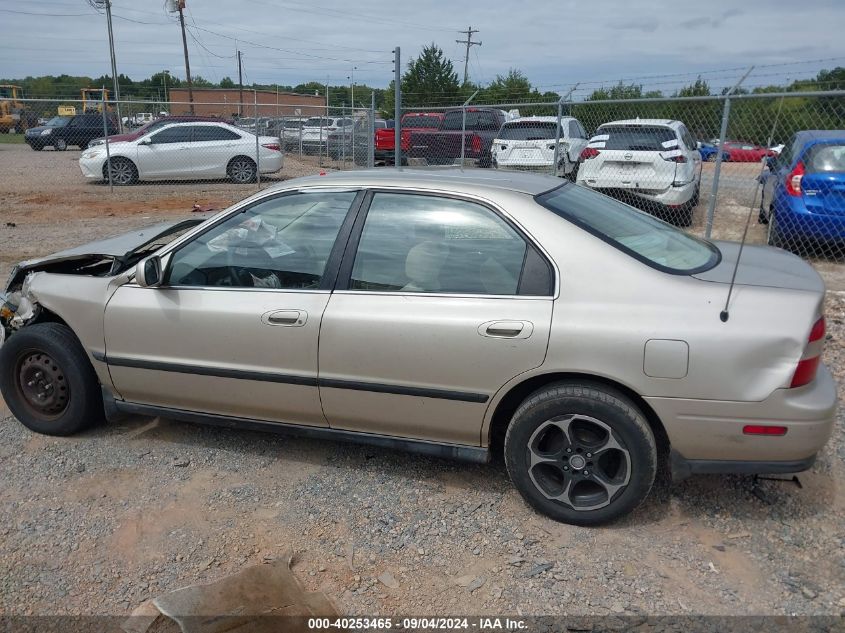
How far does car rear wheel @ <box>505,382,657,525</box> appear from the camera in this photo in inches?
121

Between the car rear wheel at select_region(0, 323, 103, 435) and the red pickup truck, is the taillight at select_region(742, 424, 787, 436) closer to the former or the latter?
the car rear wheel at select_region(0, 323, 103, 435)

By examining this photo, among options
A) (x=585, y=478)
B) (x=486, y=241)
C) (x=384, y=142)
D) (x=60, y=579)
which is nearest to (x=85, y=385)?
(x=60, y=579)

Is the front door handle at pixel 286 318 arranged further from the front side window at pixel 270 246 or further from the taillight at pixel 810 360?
the taillight at pixel 810 360

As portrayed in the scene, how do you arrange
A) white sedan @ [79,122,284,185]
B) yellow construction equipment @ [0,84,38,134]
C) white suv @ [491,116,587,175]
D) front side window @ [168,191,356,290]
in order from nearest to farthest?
front side window @ [168,191,356,290] < white suv @ [491,116,587,175] < white sedan @ [79,122,284,185] < yellow construction equipment @ [0,84,38,134]

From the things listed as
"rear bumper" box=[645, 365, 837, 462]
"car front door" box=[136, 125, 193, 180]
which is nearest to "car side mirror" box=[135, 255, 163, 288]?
"rear bumper" box=[645, 365, 837, 462]

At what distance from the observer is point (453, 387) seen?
328cm

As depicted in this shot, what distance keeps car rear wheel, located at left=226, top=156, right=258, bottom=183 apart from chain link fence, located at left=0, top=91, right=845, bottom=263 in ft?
0.09

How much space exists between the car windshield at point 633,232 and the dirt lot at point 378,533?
45.9 inches

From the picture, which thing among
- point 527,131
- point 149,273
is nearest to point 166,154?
point 527,131

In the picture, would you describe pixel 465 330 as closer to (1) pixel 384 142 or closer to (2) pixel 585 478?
(2) pixel 585 478

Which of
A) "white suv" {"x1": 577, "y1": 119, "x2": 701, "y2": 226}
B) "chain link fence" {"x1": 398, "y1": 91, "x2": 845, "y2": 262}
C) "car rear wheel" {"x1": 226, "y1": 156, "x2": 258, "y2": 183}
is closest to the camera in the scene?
"chain link fence" {"x1": 398, "y1": 91, "x2": 845, "y2": 262}

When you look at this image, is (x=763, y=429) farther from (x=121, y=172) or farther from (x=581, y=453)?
(x=121, y=172)

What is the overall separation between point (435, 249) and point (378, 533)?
1379 millimetres

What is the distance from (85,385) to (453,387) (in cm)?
225
